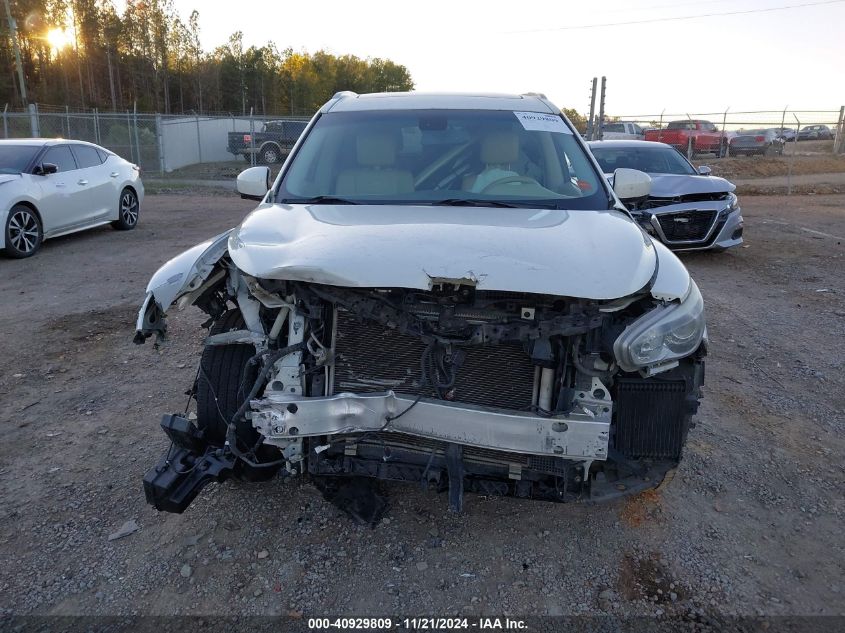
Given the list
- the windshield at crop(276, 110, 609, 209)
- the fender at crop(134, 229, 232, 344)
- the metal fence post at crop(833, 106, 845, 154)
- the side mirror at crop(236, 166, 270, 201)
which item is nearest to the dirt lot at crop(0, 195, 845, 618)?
the fender at crop(134, 229, 232, 344)

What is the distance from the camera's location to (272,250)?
2.73 meters

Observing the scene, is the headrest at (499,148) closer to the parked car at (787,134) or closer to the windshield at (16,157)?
the windshield at (16,157)

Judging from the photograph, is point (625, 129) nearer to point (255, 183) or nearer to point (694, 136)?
point (694, 136)

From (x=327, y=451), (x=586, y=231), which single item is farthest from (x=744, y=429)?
(x=327, y=451)

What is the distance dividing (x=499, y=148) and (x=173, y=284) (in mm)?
2039

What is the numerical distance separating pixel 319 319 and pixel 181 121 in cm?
2546

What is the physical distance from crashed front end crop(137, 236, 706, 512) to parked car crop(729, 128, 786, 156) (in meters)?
27.3

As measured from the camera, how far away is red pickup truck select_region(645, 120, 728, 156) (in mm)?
26234

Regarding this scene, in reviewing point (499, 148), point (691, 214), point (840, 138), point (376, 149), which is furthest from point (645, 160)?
point (840, 138)

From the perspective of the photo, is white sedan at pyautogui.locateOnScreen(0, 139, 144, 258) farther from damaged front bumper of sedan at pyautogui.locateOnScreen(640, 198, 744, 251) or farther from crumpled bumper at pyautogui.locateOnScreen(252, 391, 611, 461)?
damaged front bumper of sedan at pyautogui.locateOnScreen(640, 198, 744, 251)

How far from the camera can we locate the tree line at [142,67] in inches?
2028

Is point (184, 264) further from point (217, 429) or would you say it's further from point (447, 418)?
point (447, 418)

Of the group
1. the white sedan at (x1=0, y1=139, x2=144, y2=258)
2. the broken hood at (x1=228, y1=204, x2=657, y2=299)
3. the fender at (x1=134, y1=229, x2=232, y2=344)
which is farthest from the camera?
the white sedan at (x1=0, y1=139, x2=144, y2=258)

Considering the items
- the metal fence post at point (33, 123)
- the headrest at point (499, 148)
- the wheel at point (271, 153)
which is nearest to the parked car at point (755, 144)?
the wheel at point (271, 153)
